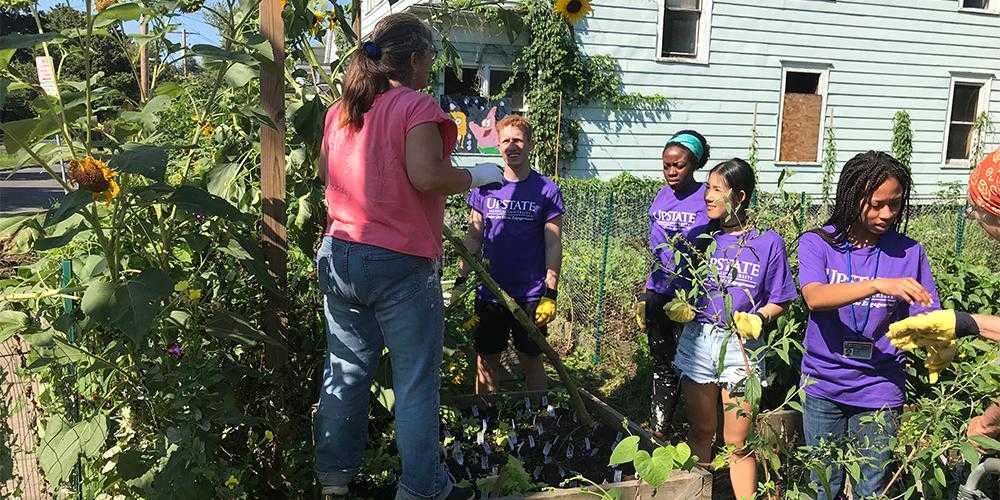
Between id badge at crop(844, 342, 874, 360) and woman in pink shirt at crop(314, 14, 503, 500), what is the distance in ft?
4.33

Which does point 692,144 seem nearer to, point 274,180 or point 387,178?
point 387,178

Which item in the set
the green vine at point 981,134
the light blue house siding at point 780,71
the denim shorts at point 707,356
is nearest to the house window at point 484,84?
the light blue house siding at point 780,71

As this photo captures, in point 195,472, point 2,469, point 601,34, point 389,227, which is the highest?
point 601,34

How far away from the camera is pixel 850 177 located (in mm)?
2379

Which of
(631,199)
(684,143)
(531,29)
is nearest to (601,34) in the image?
(531,29)

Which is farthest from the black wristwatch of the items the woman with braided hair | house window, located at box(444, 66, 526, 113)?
house window, located at box(444, 66, 526, 113)

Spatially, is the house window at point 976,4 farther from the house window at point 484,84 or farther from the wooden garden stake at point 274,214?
the wooden garden stake at point 274,214

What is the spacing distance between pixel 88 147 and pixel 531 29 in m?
8.43

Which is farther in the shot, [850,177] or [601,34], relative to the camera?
[601,34]

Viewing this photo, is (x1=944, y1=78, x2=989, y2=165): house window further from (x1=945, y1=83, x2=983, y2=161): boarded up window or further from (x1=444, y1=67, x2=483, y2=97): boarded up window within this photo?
(x1=444, y1=67, x2=483, y2=97): boarded up window

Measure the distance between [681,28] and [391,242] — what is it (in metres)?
9.40

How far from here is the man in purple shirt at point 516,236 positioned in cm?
335

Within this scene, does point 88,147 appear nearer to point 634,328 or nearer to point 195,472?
Answer: point 195,472

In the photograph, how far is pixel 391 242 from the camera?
2029 millimetres
